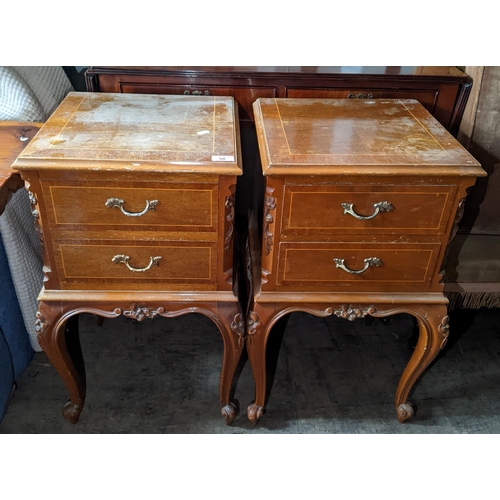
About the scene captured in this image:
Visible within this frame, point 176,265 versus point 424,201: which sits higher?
point 424,201

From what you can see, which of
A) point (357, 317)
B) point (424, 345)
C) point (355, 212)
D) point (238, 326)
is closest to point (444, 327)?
point (424, 345)

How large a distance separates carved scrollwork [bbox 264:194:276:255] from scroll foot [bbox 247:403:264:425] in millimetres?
536

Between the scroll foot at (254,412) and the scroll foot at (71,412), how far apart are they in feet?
1.69

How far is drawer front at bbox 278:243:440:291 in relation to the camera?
118 centimetres

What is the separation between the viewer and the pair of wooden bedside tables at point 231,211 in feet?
3.54

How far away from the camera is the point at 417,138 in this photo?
1219 millimetres

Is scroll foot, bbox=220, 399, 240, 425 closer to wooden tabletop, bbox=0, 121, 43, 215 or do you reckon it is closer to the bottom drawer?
the bottom drawer

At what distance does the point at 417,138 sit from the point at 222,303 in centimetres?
64

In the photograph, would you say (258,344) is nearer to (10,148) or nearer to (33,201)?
(33,201)

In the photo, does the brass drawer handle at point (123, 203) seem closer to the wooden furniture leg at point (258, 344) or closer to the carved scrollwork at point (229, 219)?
the carved scrollwork at point (229, 219)

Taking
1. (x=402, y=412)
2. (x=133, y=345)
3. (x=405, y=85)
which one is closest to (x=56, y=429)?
(x=133, y=345)

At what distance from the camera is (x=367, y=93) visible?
4.92ft

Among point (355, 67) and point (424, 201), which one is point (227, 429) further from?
point (355, 67)

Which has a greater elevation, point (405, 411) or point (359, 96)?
point (359, 96)
